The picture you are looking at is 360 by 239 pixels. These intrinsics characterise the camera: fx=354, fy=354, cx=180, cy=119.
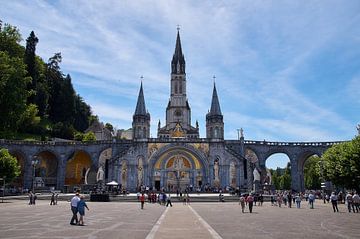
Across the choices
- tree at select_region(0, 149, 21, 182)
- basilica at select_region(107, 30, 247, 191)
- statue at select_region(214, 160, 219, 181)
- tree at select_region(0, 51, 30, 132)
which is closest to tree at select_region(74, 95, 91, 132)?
basilica at select_region(107, 30, 247, 191)

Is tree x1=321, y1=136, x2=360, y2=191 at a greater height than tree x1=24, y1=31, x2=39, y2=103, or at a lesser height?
lesser

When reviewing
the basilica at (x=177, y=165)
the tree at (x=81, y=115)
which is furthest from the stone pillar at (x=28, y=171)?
the tree at (x=81, y=115)

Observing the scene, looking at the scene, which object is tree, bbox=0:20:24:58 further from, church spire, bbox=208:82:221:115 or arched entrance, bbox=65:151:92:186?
church spire, bbox=208:82:221:115

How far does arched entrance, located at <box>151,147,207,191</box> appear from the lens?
53.6 m

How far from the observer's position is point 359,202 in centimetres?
2180

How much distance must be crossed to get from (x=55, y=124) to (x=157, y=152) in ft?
104

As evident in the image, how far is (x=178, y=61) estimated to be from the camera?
84.0m

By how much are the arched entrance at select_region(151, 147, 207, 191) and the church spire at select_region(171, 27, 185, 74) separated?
111ft

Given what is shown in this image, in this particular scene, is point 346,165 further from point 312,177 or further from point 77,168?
point 312,177

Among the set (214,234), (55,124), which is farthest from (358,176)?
(55,124)

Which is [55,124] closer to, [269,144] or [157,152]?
[157,152]

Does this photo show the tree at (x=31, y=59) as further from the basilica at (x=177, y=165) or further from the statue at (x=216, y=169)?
the statue at (x=216, y=169)

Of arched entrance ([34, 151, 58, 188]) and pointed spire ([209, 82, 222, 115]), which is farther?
pointed spire ([209, 82, 222, 115])

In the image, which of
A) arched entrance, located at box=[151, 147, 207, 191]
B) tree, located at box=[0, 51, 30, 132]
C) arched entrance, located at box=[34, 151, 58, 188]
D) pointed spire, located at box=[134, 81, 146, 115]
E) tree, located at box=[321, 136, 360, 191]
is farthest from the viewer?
pointed spire, located at box=[134, 81, 146, 115]
